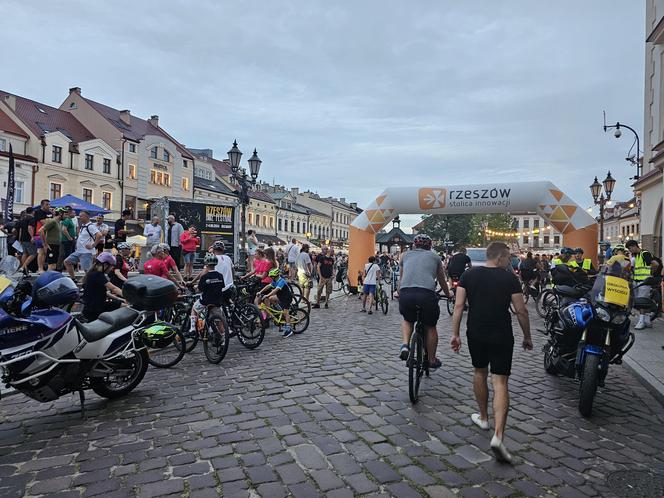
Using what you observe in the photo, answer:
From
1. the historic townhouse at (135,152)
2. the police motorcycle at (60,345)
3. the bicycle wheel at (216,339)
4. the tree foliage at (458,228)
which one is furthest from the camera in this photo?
the tree foliage at (458,228)

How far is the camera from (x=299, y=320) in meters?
9.63

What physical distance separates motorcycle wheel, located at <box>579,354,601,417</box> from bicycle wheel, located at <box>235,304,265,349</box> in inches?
201

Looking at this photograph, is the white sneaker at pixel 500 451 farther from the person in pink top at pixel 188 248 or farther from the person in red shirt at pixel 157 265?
the person in pink top at pixel 188 248

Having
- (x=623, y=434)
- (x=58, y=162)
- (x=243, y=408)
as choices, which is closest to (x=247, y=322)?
(x=243, y=408)

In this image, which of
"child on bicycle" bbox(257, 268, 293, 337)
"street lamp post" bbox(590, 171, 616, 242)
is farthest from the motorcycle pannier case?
"street lamp post" bbox(590, 171, 616, 242)

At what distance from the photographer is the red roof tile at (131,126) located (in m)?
45.4

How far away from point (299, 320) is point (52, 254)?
6.80 meters

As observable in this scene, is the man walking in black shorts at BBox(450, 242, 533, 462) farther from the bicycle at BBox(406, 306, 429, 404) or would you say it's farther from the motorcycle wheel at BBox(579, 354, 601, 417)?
the motorcycle wheel at BBox(579, 354, 601, 417)

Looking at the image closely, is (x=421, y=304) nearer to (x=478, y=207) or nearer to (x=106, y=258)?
(x=106, y=258)

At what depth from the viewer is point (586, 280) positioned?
6426mm

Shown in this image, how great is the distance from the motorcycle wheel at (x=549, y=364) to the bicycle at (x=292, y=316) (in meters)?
4.84

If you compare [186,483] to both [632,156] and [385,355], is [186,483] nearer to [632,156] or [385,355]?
[385,355]

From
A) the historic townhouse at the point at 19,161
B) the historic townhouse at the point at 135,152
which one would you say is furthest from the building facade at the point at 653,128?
A: the historic townhouse at the point at 19,161

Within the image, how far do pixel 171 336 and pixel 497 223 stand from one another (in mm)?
73369
